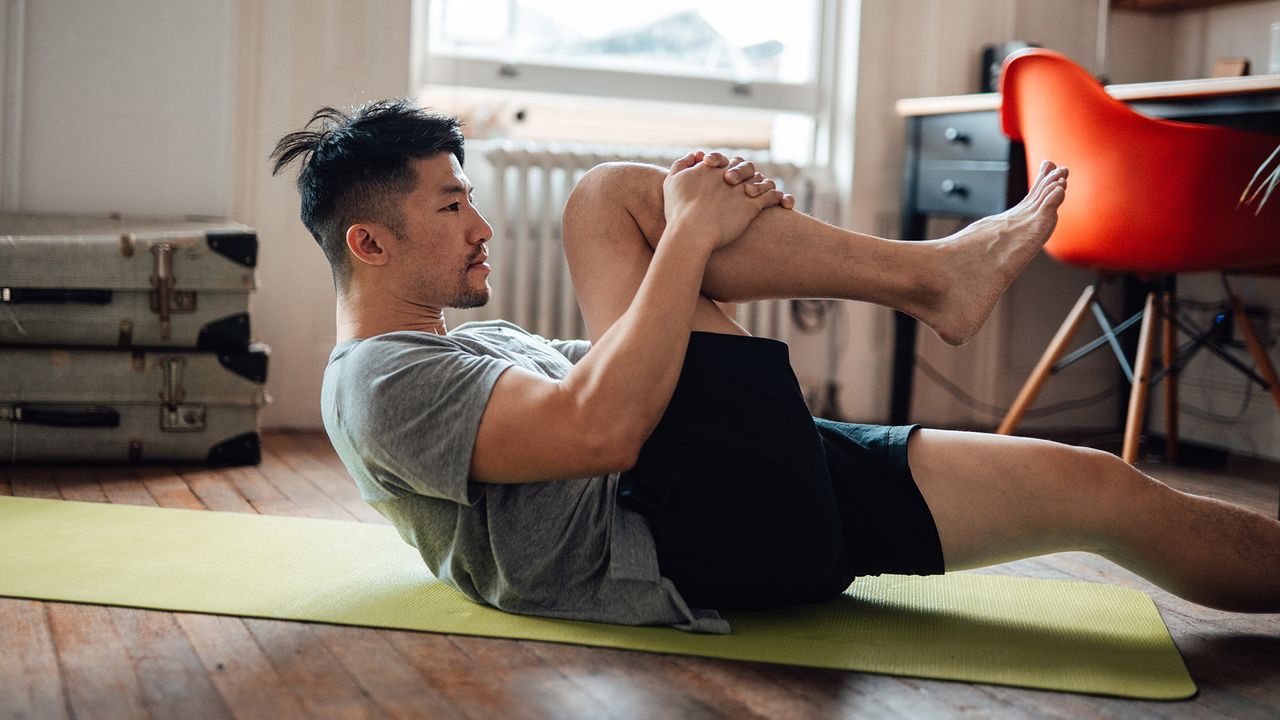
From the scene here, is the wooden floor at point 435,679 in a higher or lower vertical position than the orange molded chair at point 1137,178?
lower

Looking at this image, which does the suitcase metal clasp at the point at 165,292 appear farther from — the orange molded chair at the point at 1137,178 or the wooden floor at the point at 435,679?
the orange molded chair at the point at 1137,178

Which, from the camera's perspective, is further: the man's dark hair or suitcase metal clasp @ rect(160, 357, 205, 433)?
suitcase metal clasp @ rect(160, 357, 205, 433)

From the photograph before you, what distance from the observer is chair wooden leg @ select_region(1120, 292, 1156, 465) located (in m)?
2.77

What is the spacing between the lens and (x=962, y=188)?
317 centimetres

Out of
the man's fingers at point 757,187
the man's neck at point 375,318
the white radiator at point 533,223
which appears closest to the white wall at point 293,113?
the white radiator at point 533,223

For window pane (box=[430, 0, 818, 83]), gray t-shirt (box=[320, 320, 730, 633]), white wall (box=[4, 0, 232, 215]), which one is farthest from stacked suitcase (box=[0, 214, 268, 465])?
gray t-shirt (box=[320, 320, 730, 633])

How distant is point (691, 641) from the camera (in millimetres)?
1470

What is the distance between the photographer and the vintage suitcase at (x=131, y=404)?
8.43ft

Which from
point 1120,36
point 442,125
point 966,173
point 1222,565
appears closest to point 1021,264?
point 1222,565

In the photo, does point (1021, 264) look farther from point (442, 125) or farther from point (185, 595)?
point (185, 595)

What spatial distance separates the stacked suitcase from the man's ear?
4.11 feet

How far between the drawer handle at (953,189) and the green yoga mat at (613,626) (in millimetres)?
1494

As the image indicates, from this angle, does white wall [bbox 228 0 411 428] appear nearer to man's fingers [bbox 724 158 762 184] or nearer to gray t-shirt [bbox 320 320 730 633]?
gray t-shirt [bbox 320 320 730 633]

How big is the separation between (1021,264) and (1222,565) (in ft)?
1.43
